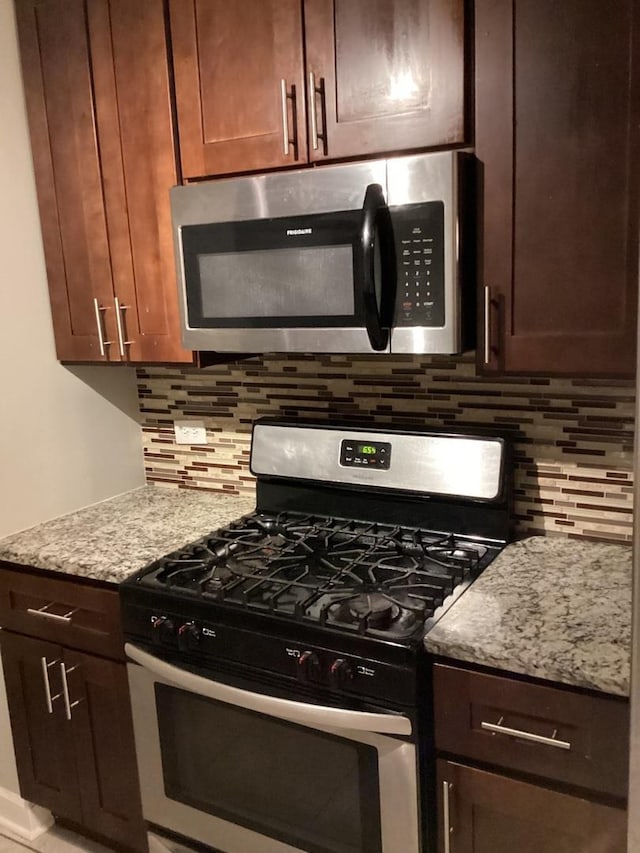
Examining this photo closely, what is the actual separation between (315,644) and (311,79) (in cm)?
117

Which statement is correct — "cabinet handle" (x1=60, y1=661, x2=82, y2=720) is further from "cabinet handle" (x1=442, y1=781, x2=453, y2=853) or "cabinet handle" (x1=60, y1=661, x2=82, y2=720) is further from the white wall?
"cabinet handle" (x1=442, y1=781, x2=453, y2=853)

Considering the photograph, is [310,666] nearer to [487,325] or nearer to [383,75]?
[487,325]

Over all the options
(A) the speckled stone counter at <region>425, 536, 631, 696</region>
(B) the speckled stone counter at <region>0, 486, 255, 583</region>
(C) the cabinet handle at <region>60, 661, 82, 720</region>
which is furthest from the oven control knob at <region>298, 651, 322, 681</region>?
(C) the cabinet handle at <region>60, 661, 82, 720</region>

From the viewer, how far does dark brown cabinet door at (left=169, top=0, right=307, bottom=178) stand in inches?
62.5

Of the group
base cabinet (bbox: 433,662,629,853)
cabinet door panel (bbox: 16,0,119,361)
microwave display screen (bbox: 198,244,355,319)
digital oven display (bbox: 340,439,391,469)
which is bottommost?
base cabinet (bbox: 433,662,629,853)

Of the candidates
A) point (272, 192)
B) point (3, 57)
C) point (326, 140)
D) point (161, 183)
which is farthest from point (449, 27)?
point (3, 57)

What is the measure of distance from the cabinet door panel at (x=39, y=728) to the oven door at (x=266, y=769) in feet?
0.97

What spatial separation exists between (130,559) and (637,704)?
1.25m

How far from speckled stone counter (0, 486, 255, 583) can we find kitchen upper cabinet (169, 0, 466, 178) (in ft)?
3.04

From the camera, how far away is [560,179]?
4.56ft

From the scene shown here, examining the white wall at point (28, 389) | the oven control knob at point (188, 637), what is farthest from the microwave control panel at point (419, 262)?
the white wall at point (28, 389)

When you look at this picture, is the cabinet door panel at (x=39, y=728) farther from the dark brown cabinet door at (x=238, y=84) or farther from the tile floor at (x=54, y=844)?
the dark brown cabinet door at (x=238, y=84)

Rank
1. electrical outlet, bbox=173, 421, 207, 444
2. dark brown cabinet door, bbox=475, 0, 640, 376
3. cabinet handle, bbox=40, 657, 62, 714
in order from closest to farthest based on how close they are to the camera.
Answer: dark brown cabinet door, bbox=475, 0, 640, 376, cabinet handle, bbox=40, 657, 62, 714, electrical outlet, bbox=173, 421, 207, 444

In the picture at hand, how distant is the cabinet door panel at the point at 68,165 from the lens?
1860mm
